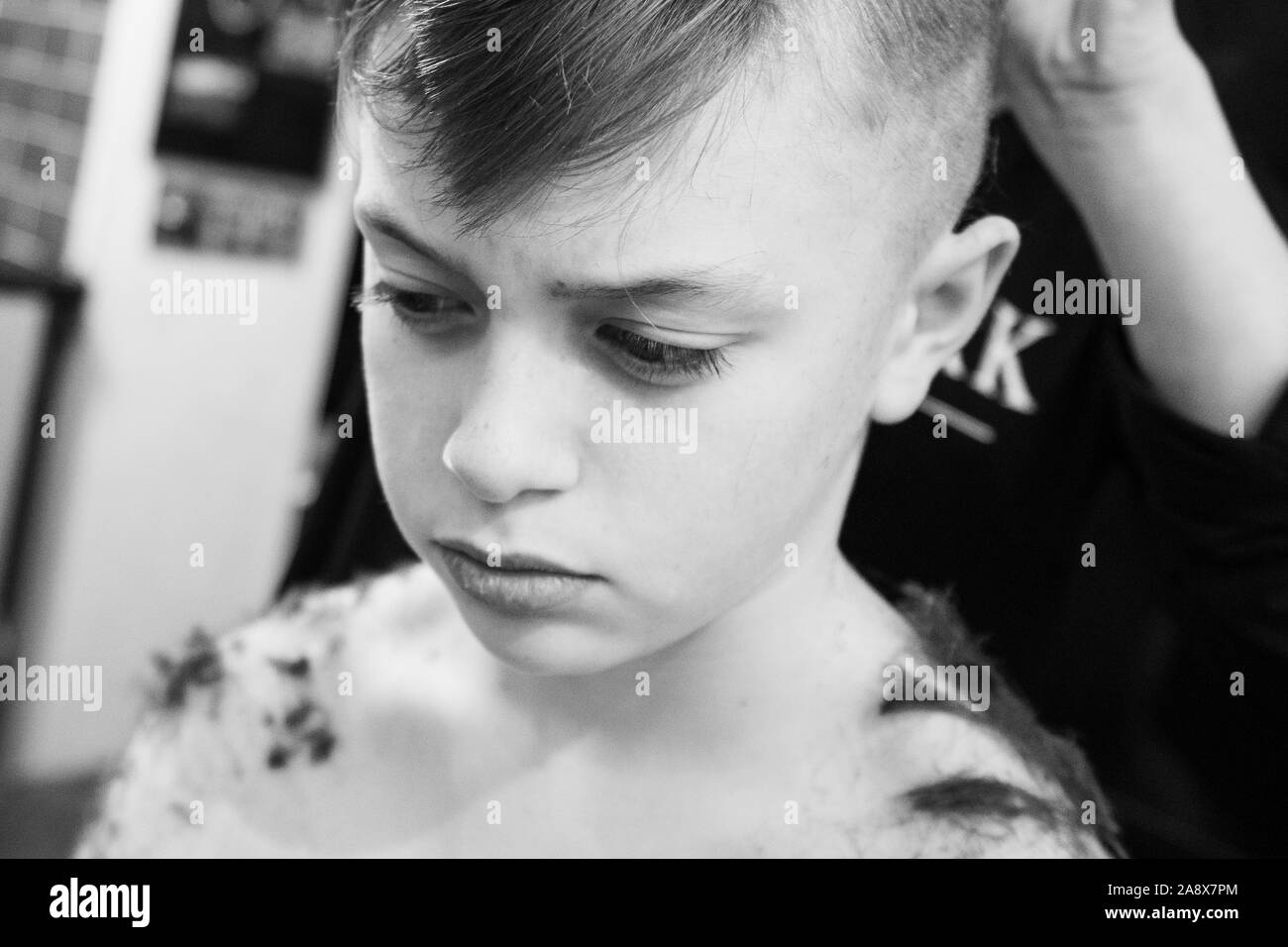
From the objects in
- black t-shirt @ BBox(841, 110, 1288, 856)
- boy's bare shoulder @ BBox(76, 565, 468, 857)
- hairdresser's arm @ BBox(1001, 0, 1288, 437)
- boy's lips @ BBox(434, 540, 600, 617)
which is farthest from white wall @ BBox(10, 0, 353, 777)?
hairdresser's arm @ BBox(1001, 0, 1288, 437)

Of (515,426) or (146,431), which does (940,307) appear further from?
(146,431)

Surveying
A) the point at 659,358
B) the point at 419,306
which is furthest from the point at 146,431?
the point at 659,358

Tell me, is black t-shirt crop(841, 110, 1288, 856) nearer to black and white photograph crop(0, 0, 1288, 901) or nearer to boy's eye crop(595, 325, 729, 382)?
black and white photograph crop(0, 0, 1288, 901)

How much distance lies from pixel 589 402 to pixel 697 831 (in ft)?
0.96

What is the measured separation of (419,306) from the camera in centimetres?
60

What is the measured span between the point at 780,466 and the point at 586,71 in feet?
0.70

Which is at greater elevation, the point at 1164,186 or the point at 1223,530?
the point at 1164,186

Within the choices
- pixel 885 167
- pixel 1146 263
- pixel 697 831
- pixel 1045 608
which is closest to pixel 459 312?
pixel 885 167

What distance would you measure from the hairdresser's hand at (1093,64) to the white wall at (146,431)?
5.38 feet

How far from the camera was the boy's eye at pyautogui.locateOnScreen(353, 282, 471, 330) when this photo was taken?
581 mm

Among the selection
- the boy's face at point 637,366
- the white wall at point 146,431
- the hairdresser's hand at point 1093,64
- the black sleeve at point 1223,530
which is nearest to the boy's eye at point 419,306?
the boy's face at point 637,366
